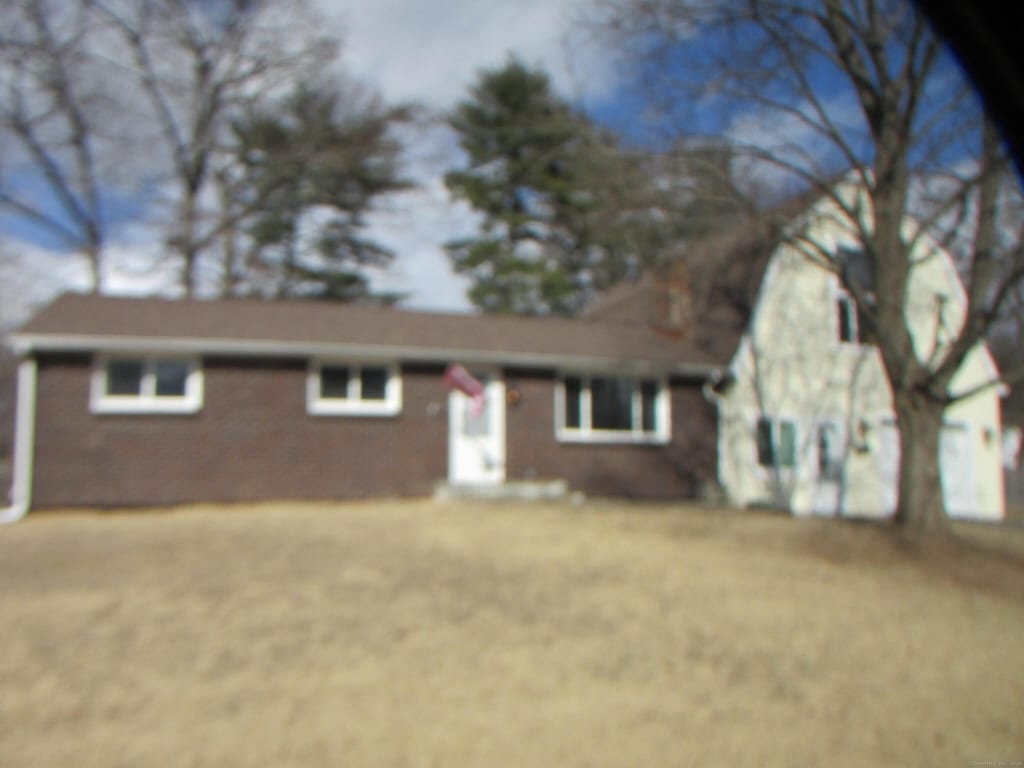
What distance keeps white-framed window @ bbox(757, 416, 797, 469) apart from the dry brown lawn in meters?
7.01

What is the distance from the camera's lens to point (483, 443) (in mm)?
15031

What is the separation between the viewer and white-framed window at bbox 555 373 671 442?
621 inches

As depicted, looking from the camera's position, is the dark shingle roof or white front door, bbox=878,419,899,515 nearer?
the dark shingle roof

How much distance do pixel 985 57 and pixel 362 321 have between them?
48.2ft

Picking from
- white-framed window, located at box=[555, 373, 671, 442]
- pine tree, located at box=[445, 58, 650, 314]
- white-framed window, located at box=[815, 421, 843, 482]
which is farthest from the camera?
pine tree, located at box=[445, 58, 650, 314]

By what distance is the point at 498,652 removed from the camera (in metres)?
5.75

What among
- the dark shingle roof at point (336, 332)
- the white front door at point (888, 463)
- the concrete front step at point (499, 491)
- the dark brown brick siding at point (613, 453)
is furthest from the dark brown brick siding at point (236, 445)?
the white front door at point (888, 463)

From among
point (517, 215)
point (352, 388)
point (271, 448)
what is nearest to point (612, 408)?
point (352, 388)

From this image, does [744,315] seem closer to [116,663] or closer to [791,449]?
[791,449]

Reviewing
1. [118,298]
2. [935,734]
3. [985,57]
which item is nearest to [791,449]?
[935,734]

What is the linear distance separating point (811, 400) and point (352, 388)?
33.4 feet

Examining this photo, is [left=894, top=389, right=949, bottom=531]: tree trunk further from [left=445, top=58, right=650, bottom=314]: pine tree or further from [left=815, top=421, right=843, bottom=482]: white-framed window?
[left=445, top=58, right=650, bottom=314]: pine tree

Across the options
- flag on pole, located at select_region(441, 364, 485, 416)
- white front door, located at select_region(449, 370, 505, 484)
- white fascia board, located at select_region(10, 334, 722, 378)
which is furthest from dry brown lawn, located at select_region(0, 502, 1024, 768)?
flag on pole, located at select_region(441, 364, 485, 416)

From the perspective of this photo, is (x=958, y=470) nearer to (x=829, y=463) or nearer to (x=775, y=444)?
(x=829, y=463)
